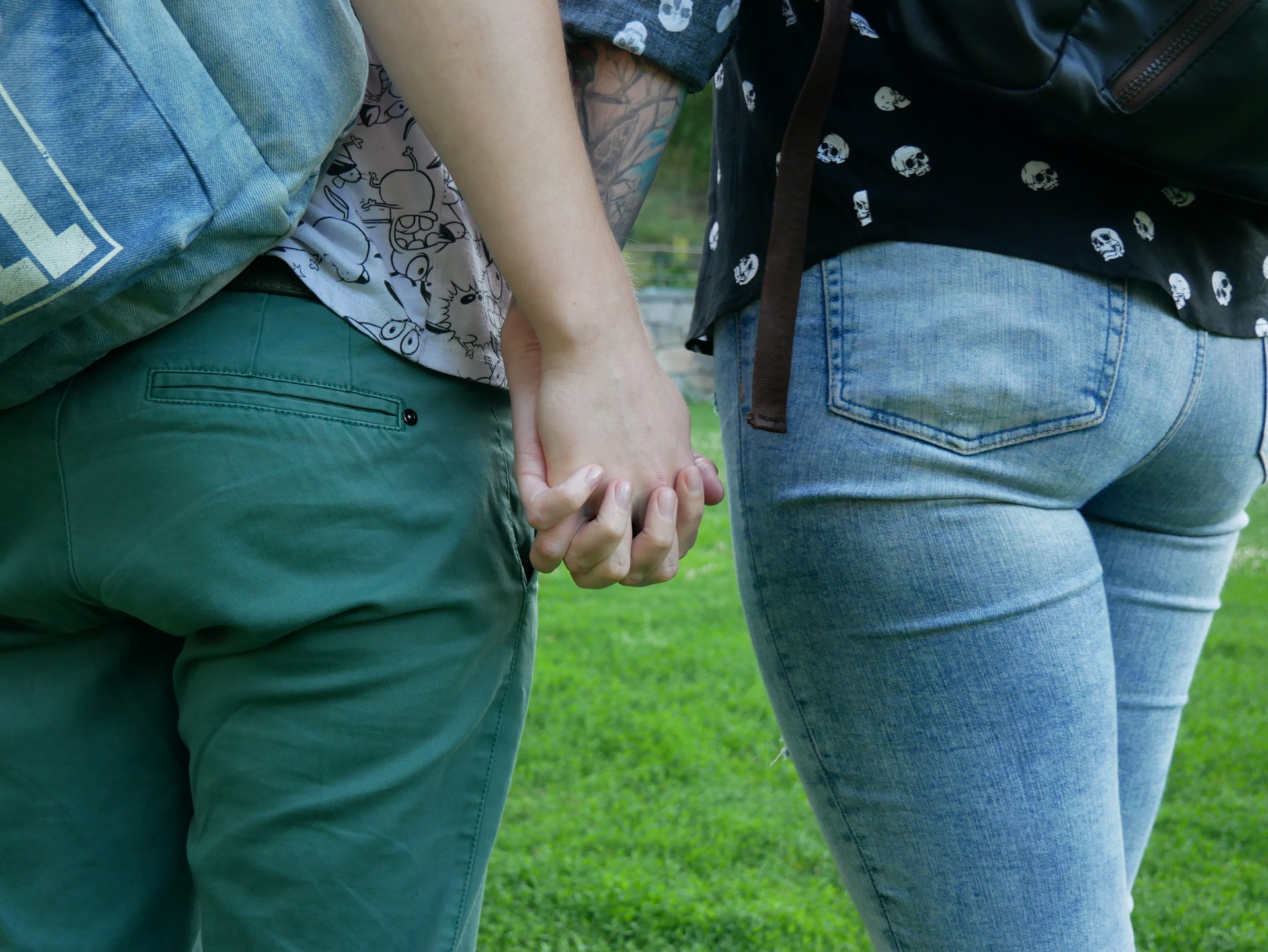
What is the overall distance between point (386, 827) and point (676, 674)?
339 cm

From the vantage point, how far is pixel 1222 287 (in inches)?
36.4

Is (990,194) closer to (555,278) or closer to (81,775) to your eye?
(555,278)

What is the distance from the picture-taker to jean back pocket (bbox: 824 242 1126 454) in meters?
0.87

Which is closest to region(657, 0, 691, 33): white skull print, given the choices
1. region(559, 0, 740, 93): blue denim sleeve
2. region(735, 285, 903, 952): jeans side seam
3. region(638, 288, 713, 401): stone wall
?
region(559, 0, 740, 93): blue denim sleeve

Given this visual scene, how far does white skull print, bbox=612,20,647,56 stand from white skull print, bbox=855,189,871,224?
0.72ft

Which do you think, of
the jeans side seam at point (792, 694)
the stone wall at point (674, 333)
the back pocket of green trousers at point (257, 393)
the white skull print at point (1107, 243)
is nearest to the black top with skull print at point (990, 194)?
the white skull print at point (1107, 243)

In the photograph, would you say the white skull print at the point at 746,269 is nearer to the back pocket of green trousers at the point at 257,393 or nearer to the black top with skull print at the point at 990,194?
the black top with skull print at the point at 990,194

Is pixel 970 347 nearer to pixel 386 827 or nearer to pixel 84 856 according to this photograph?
pixel 386 827

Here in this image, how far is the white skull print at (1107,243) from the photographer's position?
880 mm

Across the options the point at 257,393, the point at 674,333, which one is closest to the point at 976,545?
the point at 257,393

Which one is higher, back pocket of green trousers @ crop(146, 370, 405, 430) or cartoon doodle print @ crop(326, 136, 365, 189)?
cartoon doodle print @ crop(326, 136, 365, 189)

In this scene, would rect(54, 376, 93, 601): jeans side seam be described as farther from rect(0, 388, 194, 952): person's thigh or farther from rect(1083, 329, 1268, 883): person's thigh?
rect(1083, 329, 1268, 883): person's thigh

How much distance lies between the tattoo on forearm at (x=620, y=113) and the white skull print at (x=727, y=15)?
0.06 metres

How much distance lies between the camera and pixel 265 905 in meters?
0.88
